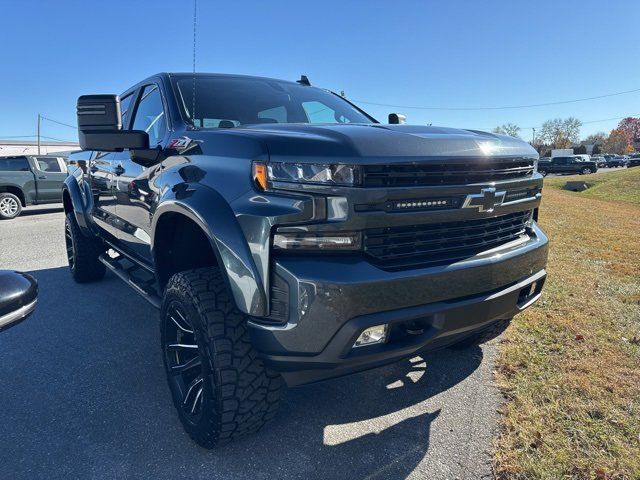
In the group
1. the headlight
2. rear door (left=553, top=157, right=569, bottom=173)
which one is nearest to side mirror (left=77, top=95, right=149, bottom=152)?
the headlight

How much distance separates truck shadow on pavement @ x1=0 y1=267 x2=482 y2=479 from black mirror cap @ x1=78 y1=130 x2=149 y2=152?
4.91 ft

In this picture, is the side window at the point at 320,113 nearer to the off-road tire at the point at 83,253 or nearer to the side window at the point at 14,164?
the off-road tire at the point at 83,253

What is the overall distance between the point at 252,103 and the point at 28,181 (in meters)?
11.7

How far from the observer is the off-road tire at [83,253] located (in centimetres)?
487

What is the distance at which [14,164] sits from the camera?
1213 cm

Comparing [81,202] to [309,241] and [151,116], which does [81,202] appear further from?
[309,241]

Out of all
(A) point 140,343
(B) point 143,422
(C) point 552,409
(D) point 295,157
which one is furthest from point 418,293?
(A) point 140,343

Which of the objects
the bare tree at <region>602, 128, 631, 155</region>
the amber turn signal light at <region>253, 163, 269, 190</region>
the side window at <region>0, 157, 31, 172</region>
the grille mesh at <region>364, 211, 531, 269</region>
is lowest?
the side window at <region>0, 157, 31, 172</region>

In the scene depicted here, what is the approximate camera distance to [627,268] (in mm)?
5391

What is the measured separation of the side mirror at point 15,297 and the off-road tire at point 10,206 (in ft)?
41.1

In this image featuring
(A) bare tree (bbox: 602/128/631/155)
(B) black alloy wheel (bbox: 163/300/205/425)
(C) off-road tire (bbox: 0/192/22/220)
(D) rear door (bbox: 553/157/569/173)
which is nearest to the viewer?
(B) black alloy wheel (bbox: 163/300/205/425)

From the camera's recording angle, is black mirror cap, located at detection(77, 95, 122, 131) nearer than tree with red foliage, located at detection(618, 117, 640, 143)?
Yes

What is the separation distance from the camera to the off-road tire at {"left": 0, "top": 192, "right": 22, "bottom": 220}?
11.6 meters

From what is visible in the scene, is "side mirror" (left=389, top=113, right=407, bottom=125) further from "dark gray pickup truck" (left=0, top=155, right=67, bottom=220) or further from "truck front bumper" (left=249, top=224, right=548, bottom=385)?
"dark gray pickup truck" (left=0, top=155, right=67, bottom=220)
